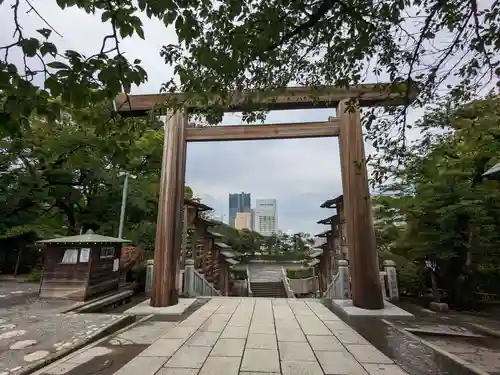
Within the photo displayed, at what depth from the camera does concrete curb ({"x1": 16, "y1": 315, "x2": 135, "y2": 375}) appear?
2586 mm

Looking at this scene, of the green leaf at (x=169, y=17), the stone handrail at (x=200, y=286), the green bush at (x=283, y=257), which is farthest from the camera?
the green bush at (x=283, y=257)

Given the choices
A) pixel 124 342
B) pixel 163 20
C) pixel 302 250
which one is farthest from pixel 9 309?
pixel 302 250

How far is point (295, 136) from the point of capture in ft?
20.4

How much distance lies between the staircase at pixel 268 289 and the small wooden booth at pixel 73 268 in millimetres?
12252

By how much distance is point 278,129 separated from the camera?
621 cm

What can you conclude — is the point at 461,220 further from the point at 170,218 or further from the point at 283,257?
the point at 283,257

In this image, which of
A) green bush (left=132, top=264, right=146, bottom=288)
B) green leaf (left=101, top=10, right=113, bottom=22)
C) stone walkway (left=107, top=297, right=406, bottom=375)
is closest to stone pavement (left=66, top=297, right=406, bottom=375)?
stone walkway (left=107, top=297, right=406, bottom=375)

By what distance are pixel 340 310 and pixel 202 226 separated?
6.90 m

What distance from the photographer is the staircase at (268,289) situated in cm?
1734

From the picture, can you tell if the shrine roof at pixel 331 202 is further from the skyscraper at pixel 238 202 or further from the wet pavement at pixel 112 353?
the skyscraper at pixel 238 202

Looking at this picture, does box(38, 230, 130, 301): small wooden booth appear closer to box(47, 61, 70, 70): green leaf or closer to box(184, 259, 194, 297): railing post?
box(184, 259, 194, 297): railing post

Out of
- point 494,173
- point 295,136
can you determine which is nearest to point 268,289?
point 295,136

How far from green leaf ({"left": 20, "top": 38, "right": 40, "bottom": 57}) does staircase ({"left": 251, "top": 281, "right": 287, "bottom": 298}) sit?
17.3 metres

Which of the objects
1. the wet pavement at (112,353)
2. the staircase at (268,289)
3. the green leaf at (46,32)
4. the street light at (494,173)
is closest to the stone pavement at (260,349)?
the wet pavement at (112,353)
